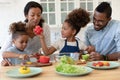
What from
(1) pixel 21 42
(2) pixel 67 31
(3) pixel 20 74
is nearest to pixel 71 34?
(2) pixel 67 31

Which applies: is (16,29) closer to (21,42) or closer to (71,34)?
(21,42)

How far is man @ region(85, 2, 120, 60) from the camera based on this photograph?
2.02 meters

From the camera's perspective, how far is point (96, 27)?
2080mm

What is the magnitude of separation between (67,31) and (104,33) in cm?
37

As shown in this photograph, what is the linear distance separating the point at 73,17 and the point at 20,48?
1.83 feet

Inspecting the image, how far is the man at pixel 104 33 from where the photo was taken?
2.02m

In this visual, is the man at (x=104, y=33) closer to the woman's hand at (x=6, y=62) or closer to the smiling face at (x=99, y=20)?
the smiling face at (x=99, y=20)

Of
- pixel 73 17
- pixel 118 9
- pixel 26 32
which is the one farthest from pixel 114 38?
pixel 118 9

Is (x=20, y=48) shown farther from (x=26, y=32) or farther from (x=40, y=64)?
(x=40, y=64)

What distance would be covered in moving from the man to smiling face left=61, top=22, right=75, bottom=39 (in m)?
0.23

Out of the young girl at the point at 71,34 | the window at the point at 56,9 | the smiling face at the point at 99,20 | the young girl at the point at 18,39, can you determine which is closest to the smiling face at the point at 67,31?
the young girl at the point at 71,34

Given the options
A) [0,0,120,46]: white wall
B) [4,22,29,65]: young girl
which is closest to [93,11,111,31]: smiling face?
[4,22,29,65]: young girl

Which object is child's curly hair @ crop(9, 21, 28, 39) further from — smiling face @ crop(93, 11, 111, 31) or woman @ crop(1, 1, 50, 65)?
smiling face @ crop(93, 11, 111, 31)

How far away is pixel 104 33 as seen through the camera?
6.95ft
